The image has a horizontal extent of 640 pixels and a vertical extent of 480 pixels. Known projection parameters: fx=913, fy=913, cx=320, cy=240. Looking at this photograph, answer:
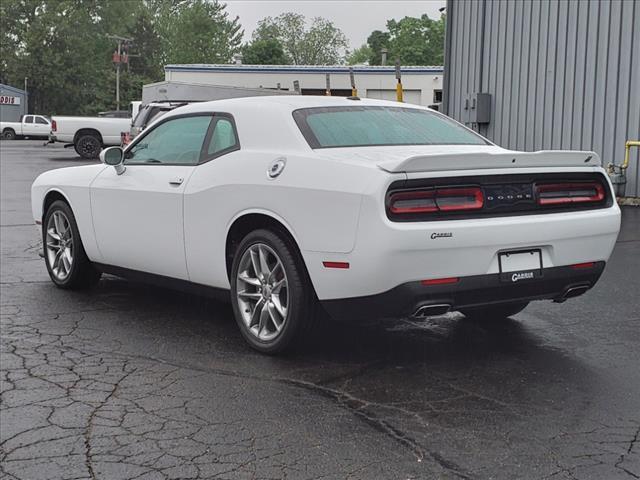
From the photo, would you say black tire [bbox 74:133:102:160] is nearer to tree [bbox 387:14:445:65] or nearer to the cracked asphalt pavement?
the cracked asphalt pavement

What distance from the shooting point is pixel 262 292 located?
5332 mm

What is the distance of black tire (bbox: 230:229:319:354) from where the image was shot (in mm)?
5031

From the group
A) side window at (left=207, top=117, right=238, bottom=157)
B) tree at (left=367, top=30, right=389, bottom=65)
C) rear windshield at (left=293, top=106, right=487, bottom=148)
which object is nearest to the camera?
rear windshield at (left=293, top=106, right=487, bottom=148)

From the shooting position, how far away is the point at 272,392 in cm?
457

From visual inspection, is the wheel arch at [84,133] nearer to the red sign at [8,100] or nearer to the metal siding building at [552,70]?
the metal siding building at [552,70]

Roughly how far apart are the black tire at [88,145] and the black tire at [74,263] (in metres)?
24.6

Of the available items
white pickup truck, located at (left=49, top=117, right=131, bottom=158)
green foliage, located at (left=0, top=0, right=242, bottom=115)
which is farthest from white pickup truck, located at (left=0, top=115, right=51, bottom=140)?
green foliage, located at (left=0, top=0, right=242, bottom=115)

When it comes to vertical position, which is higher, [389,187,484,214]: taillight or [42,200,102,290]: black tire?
[389,187,484,214]: taillight

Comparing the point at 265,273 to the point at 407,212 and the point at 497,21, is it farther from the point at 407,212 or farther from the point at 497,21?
the point at 497,21

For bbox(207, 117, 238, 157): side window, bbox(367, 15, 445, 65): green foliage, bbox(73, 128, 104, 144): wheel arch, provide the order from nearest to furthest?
bbox(207, 117, 238, 157): side window
bbox(73, 128, 104, 144): wheel arch
bbox(367, 15, 445, 65): green foliage

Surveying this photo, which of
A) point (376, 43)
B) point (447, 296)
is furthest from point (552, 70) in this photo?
point (376, 43)

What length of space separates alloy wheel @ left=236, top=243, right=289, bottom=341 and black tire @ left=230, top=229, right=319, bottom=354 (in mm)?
34

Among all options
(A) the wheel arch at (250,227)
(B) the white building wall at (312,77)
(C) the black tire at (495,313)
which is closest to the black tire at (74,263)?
(A) the wheel arch at (250,227)

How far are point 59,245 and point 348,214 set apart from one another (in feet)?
11.6
